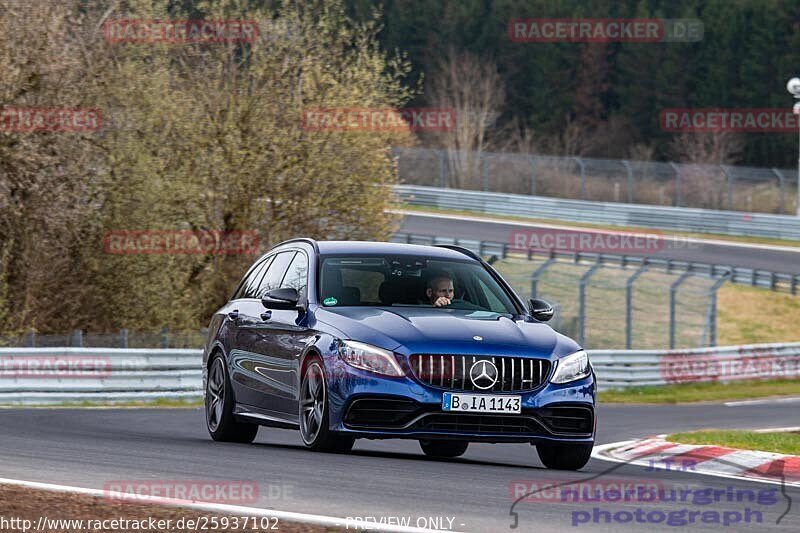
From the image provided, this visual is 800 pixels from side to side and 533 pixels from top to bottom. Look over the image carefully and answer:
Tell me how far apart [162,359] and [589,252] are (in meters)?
22.6

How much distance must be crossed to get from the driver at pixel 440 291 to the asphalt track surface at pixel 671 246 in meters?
34.1

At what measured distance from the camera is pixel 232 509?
7.75 m

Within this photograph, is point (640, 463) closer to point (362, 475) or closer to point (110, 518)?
point (362, 475)

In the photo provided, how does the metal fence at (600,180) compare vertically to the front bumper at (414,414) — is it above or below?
below

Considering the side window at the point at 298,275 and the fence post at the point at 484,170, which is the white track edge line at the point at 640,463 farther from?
the fence post at the point at 484,170

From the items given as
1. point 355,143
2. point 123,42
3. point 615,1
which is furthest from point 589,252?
point 615,1

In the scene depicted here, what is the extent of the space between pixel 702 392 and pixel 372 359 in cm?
2220

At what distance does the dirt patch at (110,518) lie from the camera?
7.12 metres

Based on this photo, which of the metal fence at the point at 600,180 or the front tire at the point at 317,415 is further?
the metal fence at the point at 600,180

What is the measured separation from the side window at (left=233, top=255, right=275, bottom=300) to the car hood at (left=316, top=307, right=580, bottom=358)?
6.35 ft

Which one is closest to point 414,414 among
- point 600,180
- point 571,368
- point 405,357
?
point 405,357

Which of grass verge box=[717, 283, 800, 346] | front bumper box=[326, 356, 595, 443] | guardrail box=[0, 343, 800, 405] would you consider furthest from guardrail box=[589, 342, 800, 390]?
front bumper box=[326, 356, 595, 443]

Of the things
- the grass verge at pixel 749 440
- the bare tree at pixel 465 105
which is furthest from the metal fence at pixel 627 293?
the bare tree at pixel 465 105

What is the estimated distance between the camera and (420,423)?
1049 cm
